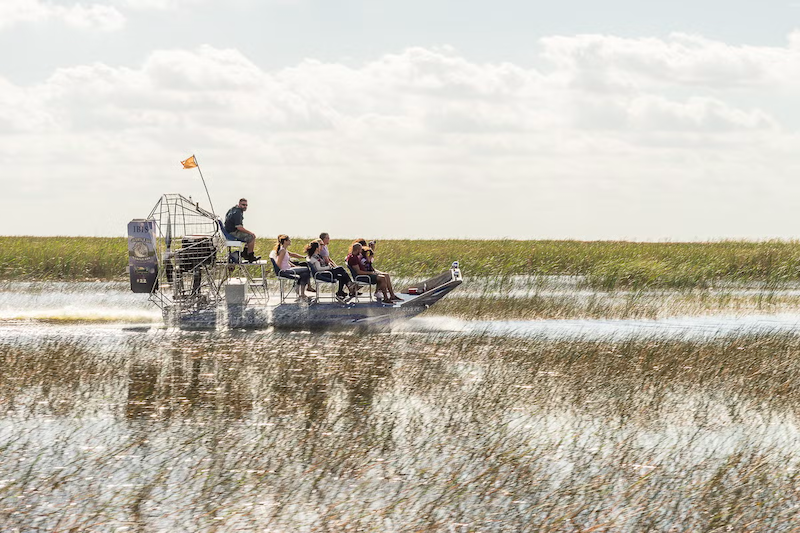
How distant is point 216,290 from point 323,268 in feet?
8.81

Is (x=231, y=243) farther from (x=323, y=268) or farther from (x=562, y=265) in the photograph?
(x=562, y=265)

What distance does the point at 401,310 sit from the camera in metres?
19.3

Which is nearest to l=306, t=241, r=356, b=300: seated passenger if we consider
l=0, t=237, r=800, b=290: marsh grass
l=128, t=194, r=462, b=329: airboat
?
l=128, t=194, r=462, b=329: airboat

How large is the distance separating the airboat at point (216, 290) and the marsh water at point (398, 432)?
0.46 meters

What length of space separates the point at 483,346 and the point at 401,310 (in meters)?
2.90

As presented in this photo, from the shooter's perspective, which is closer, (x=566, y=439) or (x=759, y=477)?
(x=759, y=477)

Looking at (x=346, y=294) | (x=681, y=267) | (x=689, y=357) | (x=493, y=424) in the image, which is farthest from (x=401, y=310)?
(x=681, y=267)

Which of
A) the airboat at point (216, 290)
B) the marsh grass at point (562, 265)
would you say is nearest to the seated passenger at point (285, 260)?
the airboat at point (216, 290)

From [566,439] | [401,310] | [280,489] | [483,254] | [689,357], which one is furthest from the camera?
[483,254]

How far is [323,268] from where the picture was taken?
1869cm

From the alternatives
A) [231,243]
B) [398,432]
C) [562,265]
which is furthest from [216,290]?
[562,265]

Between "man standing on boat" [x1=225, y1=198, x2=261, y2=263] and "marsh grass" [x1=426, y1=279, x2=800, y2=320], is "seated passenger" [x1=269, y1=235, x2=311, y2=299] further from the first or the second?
"marsh grass" [x1=426, y1=279, x2=800, y2=320]

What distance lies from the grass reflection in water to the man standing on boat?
11.5 ft

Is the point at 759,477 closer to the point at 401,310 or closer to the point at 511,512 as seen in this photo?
the point at 511,512
